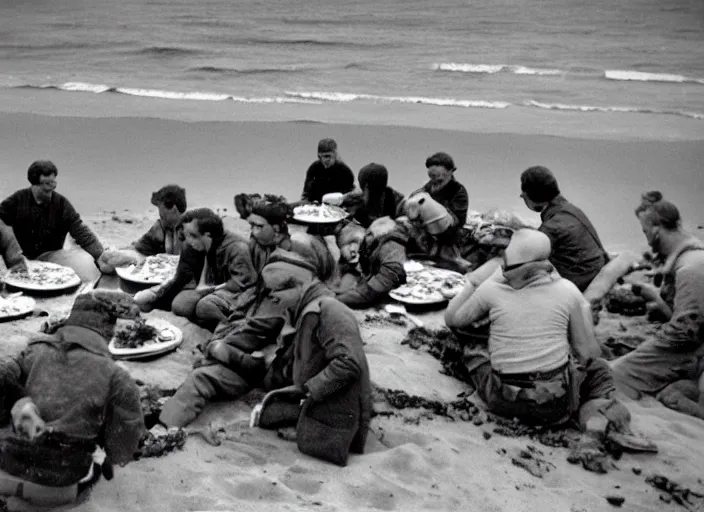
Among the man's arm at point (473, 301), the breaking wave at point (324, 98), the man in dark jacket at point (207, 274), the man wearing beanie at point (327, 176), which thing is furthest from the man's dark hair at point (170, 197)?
the breaking wave at point (324, 98)

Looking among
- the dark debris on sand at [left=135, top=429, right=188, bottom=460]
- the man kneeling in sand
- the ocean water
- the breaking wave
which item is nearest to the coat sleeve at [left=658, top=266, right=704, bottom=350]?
the man kneeling in sand

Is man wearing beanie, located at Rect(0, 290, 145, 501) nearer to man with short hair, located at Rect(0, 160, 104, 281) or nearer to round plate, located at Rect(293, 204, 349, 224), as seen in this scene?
man with short hair, located at Rect(0, 160, 104, 281)

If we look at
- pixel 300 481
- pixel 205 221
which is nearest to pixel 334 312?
Result: pixel 300 481

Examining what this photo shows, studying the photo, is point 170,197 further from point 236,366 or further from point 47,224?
point 236,366

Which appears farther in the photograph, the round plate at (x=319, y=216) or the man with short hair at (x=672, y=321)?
the round plate at (x=319, y=216)

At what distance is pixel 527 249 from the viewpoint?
5.09 meters

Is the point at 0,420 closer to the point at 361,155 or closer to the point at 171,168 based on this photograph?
the point at 171,168

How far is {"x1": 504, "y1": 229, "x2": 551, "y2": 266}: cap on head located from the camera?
5.09m

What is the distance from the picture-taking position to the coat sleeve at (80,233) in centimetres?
779

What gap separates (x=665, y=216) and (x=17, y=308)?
4795 millimetres

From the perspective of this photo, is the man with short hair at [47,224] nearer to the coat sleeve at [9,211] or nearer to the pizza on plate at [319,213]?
the coat sleeve at [9,211]

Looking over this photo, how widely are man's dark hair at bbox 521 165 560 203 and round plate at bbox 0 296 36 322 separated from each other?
13.1ft

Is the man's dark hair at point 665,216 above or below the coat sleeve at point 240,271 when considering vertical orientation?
above

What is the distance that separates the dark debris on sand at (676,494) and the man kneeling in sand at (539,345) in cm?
29
